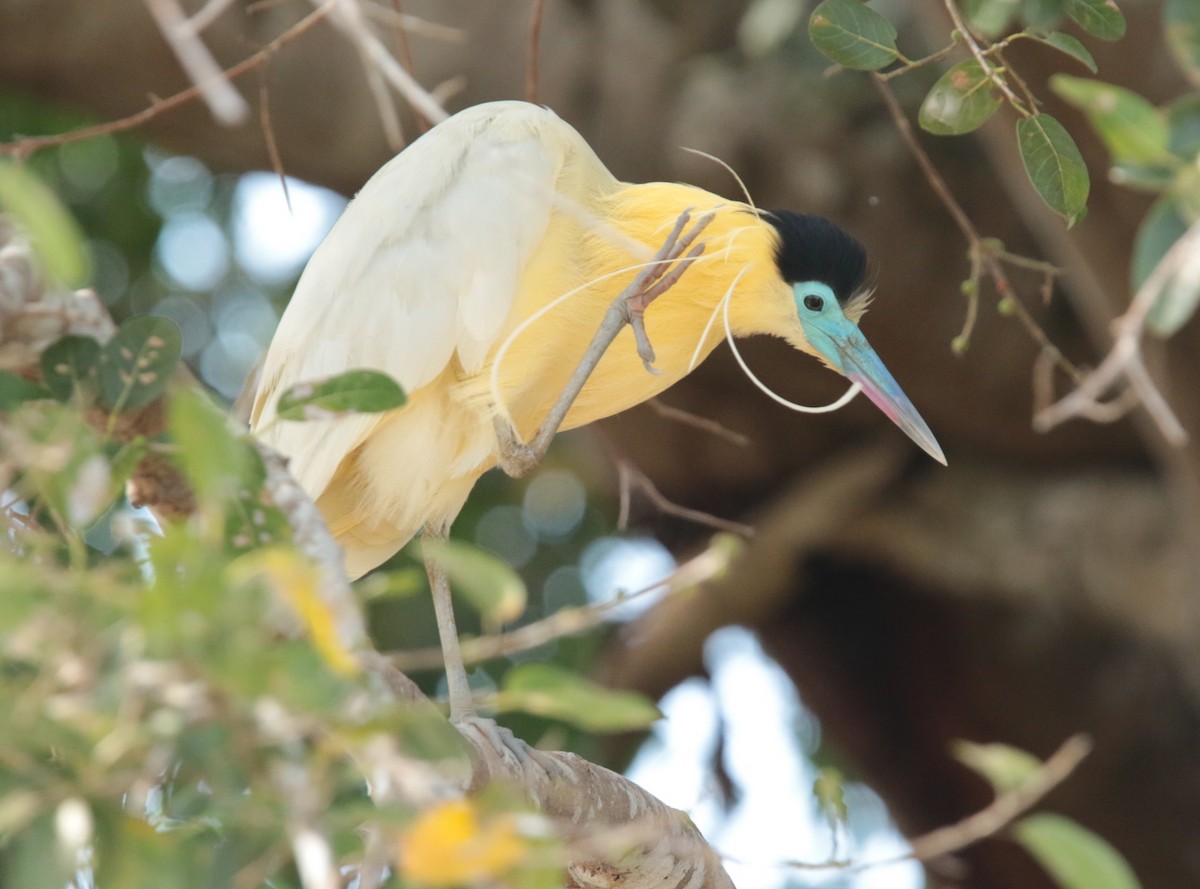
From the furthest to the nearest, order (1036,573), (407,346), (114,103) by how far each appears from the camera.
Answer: (1036,573) → (114,103) → (407,346)

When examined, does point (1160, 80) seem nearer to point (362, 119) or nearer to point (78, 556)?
point (362, 119)

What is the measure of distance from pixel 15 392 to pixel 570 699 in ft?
2.06

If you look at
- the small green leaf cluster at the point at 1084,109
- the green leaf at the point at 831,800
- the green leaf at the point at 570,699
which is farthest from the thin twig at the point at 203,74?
the green leaf at the point at 831,800

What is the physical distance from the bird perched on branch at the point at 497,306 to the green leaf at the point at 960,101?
23.3 inches

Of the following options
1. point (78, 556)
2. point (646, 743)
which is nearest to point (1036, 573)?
point (646, 743)

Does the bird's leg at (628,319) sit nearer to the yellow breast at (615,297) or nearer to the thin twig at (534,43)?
the yellow breast at (615,297)

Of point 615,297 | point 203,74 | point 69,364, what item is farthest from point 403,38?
point 203,74

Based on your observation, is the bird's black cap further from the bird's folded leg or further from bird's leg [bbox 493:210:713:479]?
the bird's folded leg

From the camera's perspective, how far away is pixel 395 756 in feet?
2.73

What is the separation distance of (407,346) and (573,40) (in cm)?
223

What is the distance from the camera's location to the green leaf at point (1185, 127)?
97 cm

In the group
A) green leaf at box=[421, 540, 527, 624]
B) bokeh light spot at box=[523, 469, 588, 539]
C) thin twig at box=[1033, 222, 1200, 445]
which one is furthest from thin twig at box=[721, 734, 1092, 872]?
bokeh light spot at box=[523, 469, 588, 539]

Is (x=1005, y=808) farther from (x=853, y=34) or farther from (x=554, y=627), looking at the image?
(x=853, y=34)

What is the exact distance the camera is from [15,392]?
3.98 feet
